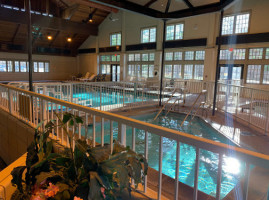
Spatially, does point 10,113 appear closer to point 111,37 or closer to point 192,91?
point 192,91

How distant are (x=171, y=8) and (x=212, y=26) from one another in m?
6.90

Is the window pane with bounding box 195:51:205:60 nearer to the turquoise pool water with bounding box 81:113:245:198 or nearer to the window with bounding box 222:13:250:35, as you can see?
the window with bounding box 222:13:250:35

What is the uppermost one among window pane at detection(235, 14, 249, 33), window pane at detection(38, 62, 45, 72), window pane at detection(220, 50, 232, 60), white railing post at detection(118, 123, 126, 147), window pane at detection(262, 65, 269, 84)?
window pane at detection(235, 14, 249, 33)

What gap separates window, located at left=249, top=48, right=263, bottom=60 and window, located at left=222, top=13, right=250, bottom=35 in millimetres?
1125

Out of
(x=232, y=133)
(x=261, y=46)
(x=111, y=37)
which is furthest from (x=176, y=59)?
(x=232, y=133)

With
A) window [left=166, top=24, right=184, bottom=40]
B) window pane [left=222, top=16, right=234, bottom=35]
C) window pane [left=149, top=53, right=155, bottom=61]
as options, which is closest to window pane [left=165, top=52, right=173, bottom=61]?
window [left=166, top=24, right=184, bottom=40]

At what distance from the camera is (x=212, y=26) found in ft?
38.5

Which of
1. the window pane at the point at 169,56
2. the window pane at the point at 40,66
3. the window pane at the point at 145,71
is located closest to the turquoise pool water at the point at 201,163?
the window pane at the point at 169,56

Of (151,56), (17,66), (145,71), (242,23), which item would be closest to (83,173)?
(242,23)

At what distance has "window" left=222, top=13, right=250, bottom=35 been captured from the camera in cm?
1073

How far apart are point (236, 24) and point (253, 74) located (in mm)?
2894

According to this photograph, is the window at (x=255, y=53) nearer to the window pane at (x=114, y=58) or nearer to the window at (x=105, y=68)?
the window pane at (x=114, y=58)

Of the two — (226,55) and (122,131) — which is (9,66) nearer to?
(226,55)

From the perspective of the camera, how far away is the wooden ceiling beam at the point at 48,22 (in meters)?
13.5
